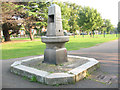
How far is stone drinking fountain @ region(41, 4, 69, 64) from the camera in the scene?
5103mm

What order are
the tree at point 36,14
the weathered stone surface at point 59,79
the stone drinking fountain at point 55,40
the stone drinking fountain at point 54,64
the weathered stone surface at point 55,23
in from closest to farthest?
the weathered stone surface at point 59,79 → the stone drinking fountain at point 54,64 → the stone drinking fountain at point 55,40 → the weathered stone surface at point 55,23 → the tree at point 36,14

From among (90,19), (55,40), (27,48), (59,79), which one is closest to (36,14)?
(27,48)

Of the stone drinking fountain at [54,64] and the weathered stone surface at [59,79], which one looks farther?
the stone drinking fountain at [54,64]

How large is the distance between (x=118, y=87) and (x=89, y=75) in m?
1.21

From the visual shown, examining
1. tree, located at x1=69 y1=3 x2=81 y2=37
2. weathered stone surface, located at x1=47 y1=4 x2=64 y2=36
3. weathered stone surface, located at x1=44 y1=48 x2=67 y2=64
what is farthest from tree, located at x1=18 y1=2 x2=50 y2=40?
tree, located at x1=69 y1=3 x2=81 y2=37

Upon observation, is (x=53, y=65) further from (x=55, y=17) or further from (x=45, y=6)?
(x=45, y=6)

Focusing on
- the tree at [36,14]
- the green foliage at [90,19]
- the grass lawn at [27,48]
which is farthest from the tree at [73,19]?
the grass lawn at [27,48]

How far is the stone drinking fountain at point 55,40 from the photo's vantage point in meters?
5.10

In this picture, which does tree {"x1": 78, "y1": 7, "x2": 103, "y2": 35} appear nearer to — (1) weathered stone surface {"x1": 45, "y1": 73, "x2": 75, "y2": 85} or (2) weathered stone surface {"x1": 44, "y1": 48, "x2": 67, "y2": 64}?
(2) weathered stone surface {"x1": 44, "y1": 48, "x2": 67, "y2": 64}

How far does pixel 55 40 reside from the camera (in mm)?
4992

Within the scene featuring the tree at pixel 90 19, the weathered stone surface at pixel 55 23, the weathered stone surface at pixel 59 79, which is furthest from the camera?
the tree at pixel 90 19

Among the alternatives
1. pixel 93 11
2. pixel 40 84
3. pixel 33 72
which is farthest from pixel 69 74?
pixel 93 11

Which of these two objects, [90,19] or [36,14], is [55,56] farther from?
[90,19]

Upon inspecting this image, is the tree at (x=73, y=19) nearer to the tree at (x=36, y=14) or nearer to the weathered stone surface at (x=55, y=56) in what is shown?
the tree at (x=36, y=14)
